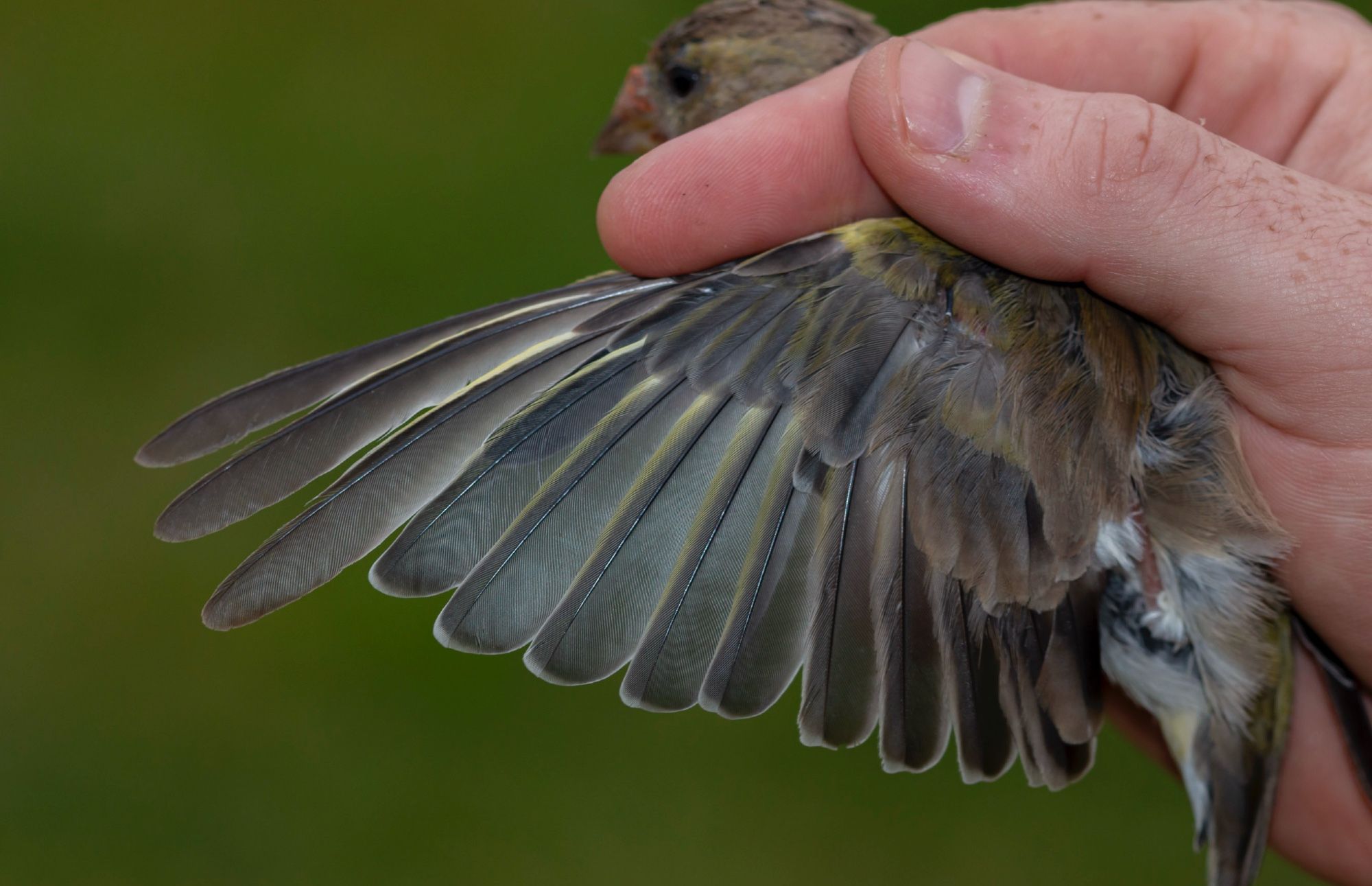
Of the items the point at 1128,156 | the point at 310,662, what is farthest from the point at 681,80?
the point at 310,662

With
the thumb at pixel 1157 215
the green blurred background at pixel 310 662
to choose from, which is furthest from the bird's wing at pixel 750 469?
the green blurred background at pixel 310 662

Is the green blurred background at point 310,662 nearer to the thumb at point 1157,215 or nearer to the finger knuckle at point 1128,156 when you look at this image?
the thumb at point 1157,215

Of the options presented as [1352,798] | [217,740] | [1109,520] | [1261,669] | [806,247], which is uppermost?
[806,247]

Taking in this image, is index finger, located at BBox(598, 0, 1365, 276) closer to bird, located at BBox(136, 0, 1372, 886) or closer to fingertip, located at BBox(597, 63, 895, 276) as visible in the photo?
fingertip, located at BBox(597, 63, 895, 276)

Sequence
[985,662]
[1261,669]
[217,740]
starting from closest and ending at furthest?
[985,662] < [1261,669] < [217,740]

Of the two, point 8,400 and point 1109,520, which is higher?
point 1109,520

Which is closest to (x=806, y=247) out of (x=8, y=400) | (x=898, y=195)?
(x=898, y=195)

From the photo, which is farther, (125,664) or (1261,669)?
(125,664)

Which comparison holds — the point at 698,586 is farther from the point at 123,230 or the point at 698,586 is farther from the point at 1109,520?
the point at 123,230
